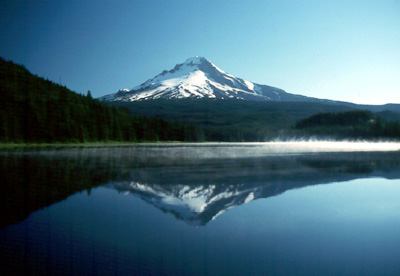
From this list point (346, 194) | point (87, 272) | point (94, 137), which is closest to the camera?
point (87, 272)

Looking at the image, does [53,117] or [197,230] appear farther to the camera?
[53,117]

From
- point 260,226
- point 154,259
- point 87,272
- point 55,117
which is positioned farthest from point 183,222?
point 55,117

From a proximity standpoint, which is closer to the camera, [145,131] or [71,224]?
[71,224]

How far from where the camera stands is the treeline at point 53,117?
251 ft

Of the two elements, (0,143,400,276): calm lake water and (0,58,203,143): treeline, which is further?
(0,58,203,143): treeline

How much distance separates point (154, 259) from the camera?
5859 mm

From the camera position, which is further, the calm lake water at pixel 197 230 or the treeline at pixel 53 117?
the treeline at pixel 53 117

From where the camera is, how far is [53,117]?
82.8 metres

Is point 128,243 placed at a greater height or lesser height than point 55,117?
lesser

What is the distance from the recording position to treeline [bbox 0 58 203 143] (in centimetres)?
7656

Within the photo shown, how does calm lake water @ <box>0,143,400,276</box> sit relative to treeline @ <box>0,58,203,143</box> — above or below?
below

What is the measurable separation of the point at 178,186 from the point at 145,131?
388ft

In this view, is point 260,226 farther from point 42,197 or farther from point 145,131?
point 145,131

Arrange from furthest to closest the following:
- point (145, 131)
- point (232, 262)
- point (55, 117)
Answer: point (145, 131)
point (55, 117)
point (232, 262)
